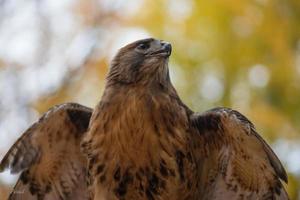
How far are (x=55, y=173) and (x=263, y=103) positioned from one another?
3.97 meters

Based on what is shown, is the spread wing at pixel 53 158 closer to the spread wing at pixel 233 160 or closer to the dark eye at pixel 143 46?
the dark eye at pixel 143 46

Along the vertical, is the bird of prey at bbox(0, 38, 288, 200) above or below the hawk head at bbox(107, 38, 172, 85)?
below

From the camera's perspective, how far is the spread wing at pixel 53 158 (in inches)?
221

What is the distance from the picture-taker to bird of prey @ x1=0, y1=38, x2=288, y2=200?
5.36 m

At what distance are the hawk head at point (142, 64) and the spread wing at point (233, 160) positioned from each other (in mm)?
421

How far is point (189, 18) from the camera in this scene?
9930 mm

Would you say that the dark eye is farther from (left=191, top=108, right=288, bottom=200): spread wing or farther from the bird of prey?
(left=191, top=108, right=288, bottom=200): spread wing

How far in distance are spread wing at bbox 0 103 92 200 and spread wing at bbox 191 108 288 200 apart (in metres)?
0.84

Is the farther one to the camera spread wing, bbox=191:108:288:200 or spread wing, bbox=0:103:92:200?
spread wing, bbox=0:103:92:200

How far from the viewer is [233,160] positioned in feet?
18.7

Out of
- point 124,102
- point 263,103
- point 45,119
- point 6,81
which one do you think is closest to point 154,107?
point 124,102

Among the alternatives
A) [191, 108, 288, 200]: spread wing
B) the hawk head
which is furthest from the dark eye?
[191, 108, 288, 200]: spread wing

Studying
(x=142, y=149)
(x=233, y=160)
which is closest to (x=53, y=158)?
(x=142, y=149)

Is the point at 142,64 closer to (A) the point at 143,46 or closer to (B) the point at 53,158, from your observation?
(A) the point at 143,46
